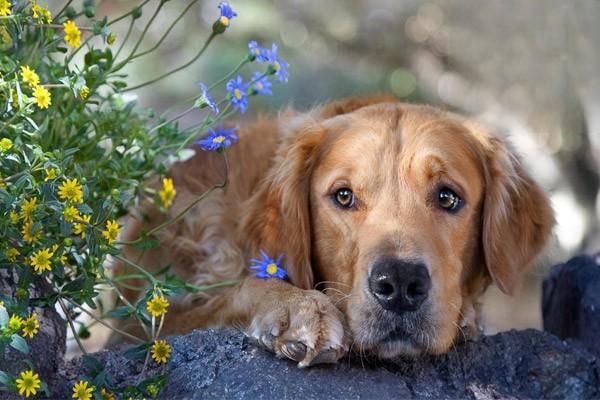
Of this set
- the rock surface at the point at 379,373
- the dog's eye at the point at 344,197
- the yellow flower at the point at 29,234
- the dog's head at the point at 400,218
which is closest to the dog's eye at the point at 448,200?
the dog's head at the point at 400,218

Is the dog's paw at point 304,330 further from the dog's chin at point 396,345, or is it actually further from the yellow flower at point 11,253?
the yellow flower at point 11,253

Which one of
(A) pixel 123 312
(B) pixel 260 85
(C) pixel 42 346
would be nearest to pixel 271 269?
(A) pixel 123 312

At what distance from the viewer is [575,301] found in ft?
14.1

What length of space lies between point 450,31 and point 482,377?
732 centimetres

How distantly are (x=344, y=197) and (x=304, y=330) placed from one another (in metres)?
0.85

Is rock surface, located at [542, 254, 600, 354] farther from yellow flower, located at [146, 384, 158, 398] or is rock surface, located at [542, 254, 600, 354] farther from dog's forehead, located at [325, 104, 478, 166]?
yellow flower, located at [146, 384, 158, 398]

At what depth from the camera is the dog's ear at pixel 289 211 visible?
157 inches

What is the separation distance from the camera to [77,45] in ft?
10.8

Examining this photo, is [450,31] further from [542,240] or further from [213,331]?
[213,331]

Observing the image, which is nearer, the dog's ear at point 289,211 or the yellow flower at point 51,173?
the yellow flower at point 51,173

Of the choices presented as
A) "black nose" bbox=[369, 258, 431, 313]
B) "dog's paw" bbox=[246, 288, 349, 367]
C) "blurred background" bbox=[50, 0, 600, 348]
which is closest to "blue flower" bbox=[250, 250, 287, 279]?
"dog's paw" bbox=[246, 288, 349, 367]

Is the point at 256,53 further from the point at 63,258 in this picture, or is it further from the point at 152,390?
the point at 152,390

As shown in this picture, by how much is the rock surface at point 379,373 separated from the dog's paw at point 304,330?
0.05m

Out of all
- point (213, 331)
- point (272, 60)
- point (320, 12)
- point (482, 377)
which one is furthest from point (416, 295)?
point (320, 12)
